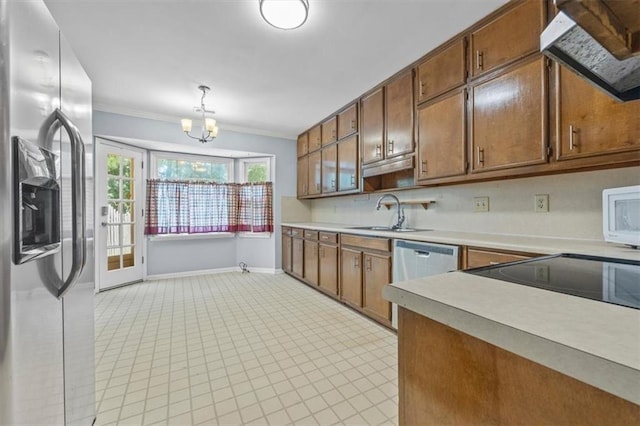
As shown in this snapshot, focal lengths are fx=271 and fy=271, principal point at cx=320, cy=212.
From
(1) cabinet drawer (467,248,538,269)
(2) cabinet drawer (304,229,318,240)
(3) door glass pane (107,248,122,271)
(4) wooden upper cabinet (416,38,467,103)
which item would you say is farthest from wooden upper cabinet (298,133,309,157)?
(1) cabinet drawer (467,248,538,269)

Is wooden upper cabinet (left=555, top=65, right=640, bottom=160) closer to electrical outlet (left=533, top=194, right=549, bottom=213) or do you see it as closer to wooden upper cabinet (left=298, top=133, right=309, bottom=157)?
electrical outlet (left=533, top=194, right=549, bottom=213)

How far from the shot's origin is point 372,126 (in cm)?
298

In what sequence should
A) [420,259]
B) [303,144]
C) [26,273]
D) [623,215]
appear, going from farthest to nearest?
[303,144] < [420,259] < [623,215] < [26,273]

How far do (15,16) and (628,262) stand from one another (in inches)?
86.3

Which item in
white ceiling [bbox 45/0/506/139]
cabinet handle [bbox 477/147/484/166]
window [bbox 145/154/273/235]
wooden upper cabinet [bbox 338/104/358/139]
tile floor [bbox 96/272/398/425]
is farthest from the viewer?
window [bbox 145/154/273/235]

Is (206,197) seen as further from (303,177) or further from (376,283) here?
(376,283)

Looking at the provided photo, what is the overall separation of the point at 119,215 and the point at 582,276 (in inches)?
184

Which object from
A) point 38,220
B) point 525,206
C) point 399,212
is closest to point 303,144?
point 399,212

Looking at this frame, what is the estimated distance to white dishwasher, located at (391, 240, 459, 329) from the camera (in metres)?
1.92

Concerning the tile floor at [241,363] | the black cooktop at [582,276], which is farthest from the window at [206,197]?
the black cooktop at [582,276]

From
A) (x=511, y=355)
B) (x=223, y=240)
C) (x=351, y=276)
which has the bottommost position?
(x=351, y=276)

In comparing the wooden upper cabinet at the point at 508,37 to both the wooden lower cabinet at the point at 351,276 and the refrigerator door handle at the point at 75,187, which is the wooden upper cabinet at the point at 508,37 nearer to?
the wooden lower cabinet at the point at 351,276

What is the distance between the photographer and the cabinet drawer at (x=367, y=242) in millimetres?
2431

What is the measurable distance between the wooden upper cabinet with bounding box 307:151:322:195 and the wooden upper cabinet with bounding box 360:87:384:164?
1039 mm
